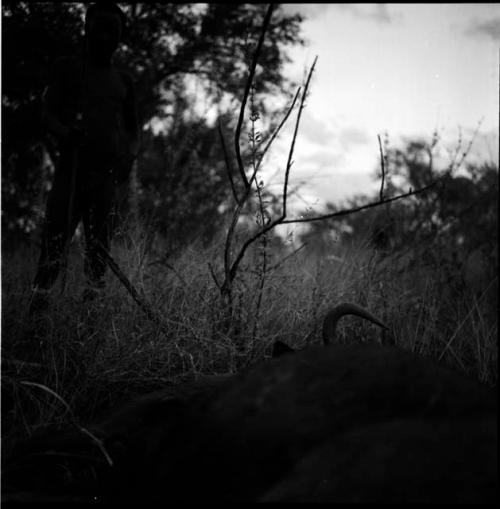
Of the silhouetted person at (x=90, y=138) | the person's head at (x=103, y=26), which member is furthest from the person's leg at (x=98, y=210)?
the person's head at (x=103, y=26)

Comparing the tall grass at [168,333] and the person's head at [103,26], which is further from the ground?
the person's head at [103,26]

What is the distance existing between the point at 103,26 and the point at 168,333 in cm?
188

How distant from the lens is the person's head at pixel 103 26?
3.31 m

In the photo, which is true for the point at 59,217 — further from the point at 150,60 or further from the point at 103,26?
the point at 150,60

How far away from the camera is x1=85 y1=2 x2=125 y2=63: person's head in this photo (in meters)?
3.31

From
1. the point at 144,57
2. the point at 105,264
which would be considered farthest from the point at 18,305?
the point at 144,57

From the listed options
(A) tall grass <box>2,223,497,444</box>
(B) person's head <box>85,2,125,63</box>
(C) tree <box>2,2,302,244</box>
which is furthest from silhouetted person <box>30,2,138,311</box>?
(C) tree <box>2,2,302,244</box>

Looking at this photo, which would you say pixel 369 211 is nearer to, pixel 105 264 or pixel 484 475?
pixel 105 264

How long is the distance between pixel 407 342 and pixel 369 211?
146 inches

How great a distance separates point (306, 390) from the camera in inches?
44.7

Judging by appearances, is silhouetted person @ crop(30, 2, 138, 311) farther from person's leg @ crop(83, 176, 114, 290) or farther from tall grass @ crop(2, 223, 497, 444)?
tall grass @ crop(2, 223, 497, 444)

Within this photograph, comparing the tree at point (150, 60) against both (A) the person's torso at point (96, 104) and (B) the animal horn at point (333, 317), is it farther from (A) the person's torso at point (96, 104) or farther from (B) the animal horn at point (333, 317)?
(B) the animal horn at point (333, 317)

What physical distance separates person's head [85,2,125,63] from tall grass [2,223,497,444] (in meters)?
1.25

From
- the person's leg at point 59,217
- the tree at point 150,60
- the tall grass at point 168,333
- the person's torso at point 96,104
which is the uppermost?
the tree at point 150,60
